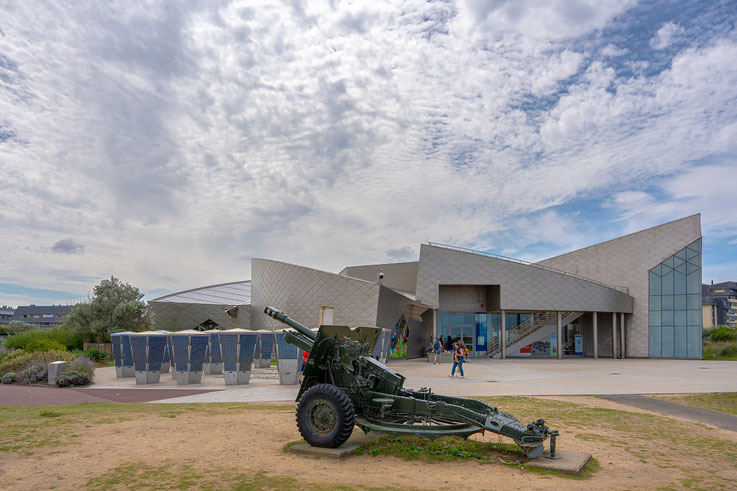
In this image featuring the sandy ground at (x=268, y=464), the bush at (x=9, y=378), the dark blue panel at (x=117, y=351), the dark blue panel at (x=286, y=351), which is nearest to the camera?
the sandy ground at (x=268, y=464)

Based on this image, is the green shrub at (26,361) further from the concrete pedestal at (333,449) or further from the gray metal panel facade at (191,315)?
the gray metal panel facade at (191,315)

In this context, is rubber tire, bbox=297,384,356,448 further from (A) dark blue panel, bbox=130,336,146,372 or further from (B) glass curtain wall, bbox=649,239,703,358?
(B) glass curtain wall, bbox=649,239,703,358

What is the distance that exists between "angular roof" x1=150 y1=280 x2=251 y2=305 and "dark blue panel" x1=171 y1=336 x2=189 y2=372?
26032 mm

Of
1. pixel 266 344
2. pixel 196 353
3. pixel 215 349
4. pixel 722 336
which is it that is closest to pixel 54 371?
pixel 196 353

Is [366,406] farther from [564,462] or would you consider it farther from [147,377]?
[147,377]

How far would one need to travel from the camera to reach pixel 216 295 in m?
48.9

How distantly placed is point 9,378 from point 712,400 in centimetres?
2247

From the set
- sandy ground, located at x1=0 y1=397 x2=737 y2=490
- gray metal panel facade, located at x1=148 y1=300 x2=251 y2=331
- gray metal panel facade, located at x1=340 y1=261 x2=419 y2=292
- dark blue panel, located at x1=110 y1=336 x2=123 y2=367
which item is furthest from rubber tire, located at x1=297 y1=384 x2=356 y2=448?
gray metal panel facade, located at x1=340 y1=261 x2=419 y2=292

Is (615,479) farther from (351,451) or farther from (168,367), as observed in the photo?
(168,367)

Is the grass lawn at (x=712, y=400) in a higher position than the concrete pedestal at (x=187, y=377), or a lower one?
higher

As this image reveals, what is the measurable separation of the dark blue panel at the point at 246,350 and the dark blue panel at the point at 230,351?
196mm

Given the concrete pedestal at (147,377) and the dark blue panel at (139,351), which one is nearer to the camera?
the concrete pedestal at (147,377)

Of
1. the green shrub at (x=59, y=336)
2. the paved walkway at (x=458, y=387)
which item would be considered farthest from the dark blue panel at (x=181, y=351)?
the green shrub at (x=59, y=336)

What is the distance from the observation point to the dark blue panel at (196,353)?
18.4 metres
